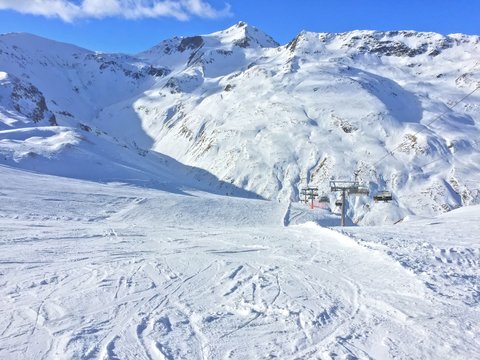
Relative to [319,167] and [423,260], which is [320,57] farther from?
[423,260]

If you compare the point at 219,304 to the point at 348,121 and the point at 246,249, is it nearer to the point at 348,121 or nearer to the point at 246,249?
the point at 246,249

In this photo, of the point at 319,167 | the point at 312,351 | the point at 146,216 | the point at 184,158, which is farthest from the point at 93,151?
the point at 312,351

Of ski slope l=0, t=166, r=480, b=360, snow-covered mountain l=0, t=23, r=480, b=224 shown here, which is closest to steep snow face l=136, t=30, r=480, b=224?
snow-covered mountain l=0, t=23, r=480, b=224

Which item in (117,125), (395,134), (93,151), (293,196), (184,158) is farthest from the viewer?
(117,125)

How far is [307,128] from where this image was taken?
4289 inches

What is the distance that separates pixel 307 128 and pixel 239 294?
328 feet

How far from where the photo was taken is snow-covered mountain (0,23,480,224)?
77.2m

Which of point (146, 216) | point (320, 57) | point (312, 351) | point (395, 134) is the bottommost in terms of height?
point (146, 216)

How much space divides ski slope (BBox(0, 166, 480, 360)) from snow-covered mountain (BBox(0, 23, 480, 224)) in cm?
4152

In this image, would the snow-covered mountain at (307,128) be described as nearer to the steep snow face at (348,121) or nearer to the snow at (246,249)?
the steep snow face at (348,121)

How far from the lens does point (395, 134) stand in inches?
4107

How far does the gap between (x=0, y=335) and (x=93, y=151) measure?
63.2 m

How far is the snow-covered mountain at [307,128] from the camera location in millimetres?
77250

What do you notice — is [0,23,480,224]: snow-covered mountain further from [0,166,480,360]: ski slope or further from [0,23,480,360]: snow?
[0,166,480,360]: ski slope
